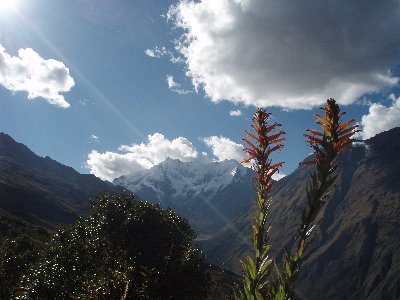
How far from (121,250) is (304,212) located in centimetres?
4021

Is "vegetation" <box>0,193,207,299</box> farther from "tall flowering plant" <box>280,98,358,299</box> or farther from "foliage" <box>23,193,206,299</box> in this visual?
"tall flowering plant" <box>280,98,358,299</box>

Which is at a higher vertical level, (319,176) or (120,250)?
(319,176)

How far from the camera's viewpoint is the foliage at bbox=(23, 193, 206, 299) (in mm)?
32719

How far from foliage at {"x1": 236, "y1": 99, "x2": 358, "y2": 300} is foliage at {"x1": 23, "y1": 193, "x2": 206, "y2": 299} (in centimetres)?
2870

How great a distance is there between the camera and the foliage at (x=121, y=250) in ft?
107

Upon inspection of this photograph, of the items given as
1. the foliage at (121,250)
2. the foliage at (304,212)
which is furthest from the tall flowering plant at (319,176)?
the foliage at (121,250)

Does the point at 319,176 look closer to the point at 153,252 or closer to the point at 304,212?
the point at 304,212

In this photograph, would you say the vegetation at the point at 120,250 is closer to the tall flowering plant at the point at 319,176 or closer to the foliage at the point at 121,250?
the foliage at the point at 121,250

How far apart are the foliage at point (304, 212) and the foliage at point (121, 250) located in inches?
1130

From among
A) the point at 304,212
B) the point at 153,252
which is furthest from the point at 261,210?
the point at 153,252

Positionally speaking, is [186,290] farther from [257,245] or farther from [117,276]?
[257,245]

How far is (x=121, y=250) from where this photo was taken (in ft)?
134

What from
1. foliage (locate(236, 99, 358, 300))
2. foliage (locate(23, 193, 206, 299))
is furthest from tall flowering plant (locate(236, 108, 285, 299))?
foliage (locate(23, 193, 206, 299))

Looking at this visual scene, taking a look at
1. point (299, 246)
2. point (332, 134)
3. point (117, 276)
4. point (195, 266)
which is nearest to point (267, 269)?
point (299, 246)
